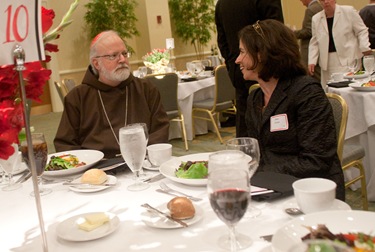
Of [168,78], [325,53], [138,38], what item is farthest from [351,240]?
[138,38]

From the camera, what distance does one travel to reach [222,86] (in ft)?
17.8

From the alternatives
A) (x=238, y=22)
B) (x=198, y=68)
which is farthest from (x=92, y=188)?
(x=198, y=68)

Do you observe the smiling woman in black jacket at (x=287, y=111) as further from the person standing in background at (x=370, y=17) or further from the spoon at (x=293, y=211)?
the person standing in background at (x=370, y=17)

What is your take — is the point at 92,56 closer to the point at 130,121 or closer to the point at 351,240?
the point at 130,121

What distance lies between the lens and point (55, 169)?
1.74 m

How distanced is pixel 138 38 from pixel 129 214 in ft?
31.0

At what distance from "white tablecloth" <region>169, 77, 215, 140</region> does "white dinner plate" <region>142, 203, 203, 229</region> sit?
4344 mm

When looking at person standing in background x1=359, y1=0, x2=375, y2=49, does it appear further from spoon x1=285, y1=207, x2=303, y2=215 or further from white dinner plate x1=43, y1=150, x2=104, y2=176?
spoon x1=285, y1=207, x2=303, y2=215

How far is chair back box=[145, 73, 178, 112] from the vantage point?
509cm

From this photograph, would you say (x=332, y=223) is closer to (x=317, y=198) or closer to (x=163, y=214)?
(x=317, y=198)

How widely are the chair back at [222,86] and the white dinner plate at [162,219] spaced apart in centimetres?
411

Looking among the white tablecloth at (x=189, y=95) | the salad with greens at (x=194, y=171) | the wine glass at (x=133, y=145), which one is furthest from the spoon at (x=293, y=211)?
the white tablecloth at (x=189, y=95)

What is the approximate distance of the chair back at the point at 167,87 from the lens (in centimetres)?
509

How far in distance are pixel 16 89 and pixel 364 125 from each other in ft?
9.37
